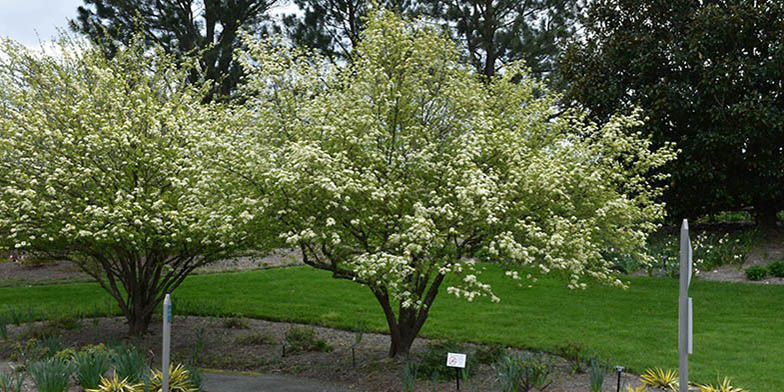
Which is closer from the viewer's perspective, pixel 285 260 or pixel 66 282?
pixel 66 282

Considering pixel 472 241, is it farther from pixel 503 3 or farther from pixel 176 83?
pixel 503 3

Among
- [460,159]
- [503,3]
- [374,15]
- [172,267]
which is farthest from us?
[503,3]

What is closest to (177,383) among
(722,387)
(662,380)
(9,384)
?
(9,384)

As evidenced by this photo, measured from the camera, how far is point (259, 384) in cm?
921

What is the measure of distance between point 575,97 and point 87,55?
48.6 feet

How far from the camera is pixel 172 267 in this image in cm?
1275

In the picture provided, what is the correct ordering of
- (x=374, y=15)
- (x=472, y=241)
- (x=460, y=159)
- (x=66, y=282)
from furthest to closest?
1. (x=66, y=282)
2. (x=374, y=15)
3. (x=472, y=241)
4. (x=460, y=159)

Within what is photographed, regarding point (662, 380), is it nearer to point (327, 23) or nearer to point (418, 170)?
point (418, 170)

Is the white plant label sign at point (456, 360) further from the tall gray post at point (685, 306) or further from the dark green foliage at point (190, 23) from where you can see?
the dark green foliage at point (190, 23)

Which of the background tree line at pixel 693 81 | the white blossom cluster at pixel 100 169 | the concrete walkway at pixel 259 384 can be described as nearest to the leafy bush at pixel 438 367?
the concrete walkway at pixel 259 384

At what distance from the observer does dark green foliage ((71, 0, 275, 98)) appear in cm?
2594

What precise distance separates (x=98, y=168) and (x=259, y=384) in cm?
418

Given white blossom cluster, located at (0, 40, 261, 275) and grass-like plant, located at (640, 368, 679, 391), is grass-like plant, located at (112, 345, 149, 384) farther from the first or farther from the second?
grass-like plant, located at (640, 368, 679, 391)

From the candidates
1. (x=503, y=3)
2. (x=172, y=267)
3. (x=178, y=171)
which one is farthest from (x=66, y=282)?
(x=503, y=3)
